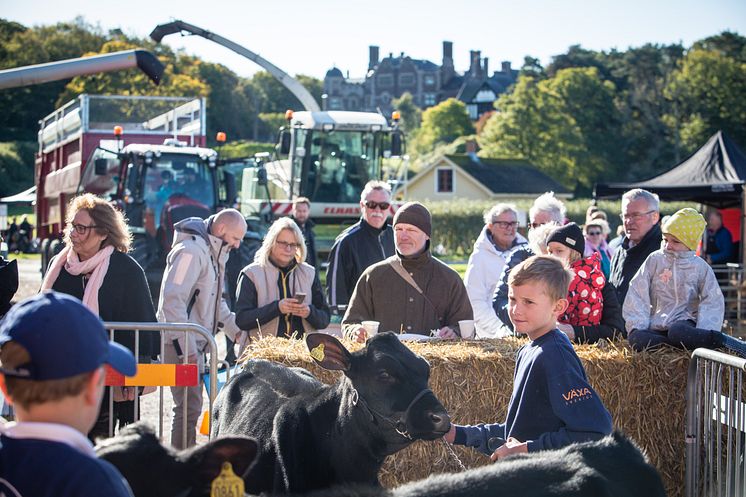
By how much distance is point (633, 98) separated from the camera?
82.8 metres

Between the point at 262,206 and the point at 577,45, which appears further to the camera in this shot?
the point at 577,45

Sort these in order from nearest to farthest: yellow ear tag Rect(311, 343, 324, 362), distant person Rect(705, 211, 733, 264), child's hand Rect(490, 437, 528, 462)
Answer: child's hand Rect(490, 437, 528, 462), yellow ear tag Rect(311, 343, 324, 362), distant person Rect(705, 211, 733, 264)

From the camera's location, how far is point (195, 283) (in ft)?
23.2

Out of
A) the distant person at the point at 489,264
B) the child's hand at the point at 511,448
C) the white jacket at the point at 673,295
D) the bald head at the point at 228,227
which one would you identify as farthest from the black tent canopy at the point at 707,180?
the child's hand at the point at 511,448

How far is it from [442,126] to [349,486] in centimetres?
11267

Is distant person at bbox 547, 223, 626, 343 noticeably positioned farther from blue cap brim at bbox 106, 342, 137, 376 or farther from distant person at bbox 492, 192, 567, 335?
blue cap brim at bbox 106, 342, 137, 376

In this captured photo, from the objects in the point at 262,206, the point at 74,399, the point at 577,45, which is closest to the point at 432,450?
the point at 74,399

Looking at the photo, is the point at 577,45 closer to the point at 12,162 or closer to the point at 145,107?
the point at 12,162

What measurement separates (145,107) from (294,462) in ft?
62.6

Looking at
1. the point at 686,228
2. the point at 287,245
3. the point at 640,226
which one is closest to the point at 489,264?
the point at 640,226

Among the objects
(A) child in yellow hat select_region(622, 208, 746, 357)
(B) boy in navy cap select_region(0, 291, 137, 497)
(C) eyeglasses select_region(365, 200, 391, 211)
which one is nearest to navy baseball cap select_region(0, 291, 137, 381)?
(B) boy in navy cap select_region(0, 291, 137, 497)

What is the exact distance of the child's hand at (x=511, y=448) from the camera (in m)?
3.61

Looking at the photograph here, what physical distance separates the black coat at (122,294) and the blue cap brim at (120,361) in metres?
3.58

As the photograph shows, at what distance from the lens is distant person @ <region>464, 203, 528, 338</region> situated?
7.70 metres
